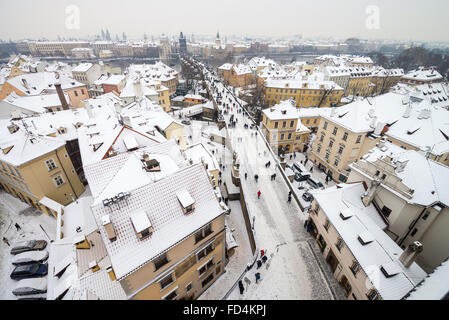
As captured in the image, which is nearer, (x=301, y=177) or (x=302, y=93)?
(x=301, y=177)

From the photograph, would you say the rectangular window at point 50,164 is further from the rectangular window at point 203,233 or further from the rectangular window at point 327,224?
the rectangular window at point 327,224

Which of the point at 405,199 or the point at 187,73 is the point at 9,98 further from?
the point at 405,199

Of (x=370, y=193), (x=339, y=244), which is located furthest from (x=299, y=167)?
(x=339, y=244)

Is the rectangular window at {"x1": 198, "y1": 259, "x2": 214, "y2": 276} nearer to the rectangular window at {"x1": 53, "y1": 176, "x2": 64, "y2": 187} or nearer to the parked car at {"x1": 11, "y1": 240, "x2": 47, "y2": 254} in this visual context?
the parked car at {"x1": 11, "y1": 240, "x2": 47, "y2": 254}

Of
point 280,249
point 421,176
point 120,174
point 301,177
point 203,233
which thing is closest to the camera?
point 203,233

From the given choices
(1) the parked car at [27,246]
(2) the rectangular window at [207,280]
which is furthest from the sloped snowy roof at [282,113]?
(1) the parked car at [27,246]

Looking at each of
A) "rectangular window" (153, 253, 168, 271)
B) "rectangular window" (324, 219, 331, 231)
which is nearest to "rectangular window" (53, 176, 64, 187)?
"rectangular window" (153, 253, 168, 271)

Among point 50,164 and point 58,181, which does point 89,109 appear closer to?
point 50,164
